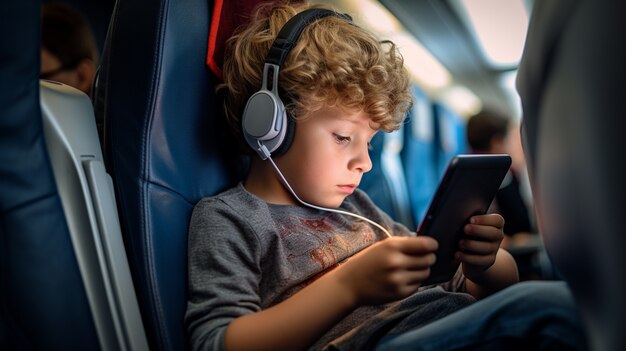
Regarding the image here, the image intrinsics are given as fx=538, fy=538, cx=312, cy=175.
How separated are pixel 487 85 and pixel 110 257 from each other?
6.63 meters

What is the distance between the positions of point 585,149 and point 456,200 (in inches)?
13.5

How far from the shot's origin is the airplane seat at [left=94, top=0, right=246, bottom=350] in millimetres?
903

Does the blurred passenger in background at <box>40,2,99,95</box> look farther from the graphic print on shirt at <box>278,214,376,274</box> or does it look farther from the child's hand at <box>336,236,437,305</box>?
the child's hand at <box>336,236,437,305</box>

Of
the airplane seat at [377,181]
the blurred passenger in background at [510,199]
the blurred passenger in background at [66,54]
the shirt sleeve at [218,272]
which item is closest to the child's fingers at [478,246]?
the shirt sleeve at [218,272]

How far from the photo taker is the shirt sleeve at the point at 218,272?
0.86m

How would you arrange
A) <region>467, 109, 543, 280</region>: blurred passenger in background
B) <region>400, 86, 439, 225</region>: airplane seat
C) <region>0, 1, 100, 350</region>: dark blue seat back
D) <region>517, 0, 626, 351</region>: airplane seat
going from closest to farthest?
1. <region>517, 0, 626, 351</region>: airplane seat
2. <region>0, 1, 100, 350</region>: dark blue seat back
3. <region>467, 109, 543, 280</region>: blurred passenger in background
4. <region>400, 86, 439, 225</region>: airplane seat

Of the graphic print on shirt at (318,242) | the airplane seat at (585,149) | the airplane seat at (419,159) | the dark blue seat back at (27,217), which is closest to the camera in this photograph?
the airplane seat at (585,149)

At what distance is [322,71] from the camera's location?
3.47 feet

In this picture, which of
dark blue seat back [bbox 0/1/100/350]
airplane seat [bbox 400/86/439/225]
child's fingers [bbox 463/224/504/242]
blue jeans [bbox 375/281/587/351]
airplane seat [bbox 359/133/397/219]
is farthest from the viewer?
airplane seat [bbox 400/86/439/225]

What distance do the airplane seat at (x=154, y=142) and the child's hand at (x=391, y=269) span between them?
324mm

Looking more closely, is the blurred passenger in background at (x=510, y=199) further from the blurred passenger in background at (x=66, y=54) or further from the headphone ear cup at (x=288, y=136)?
the blurred passenger in background at (x=66, y=54)

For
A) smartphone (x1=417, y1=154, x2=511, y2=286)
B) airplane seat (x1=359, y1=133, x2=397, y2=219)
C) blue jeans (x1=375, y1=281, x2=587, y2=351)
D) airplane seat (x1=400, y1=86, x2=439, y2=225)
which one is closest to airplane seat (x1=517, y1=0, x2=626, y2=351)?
blue jeans (x1=375, y1=281, x2=587, y2=351)

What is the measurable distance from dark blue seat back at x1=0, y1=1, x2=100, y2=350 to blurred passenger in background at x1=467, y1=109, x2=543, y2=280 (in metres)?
1.96

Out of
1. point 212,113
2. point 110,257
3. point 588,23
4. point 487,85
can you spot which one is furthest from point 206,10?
point 487,85
